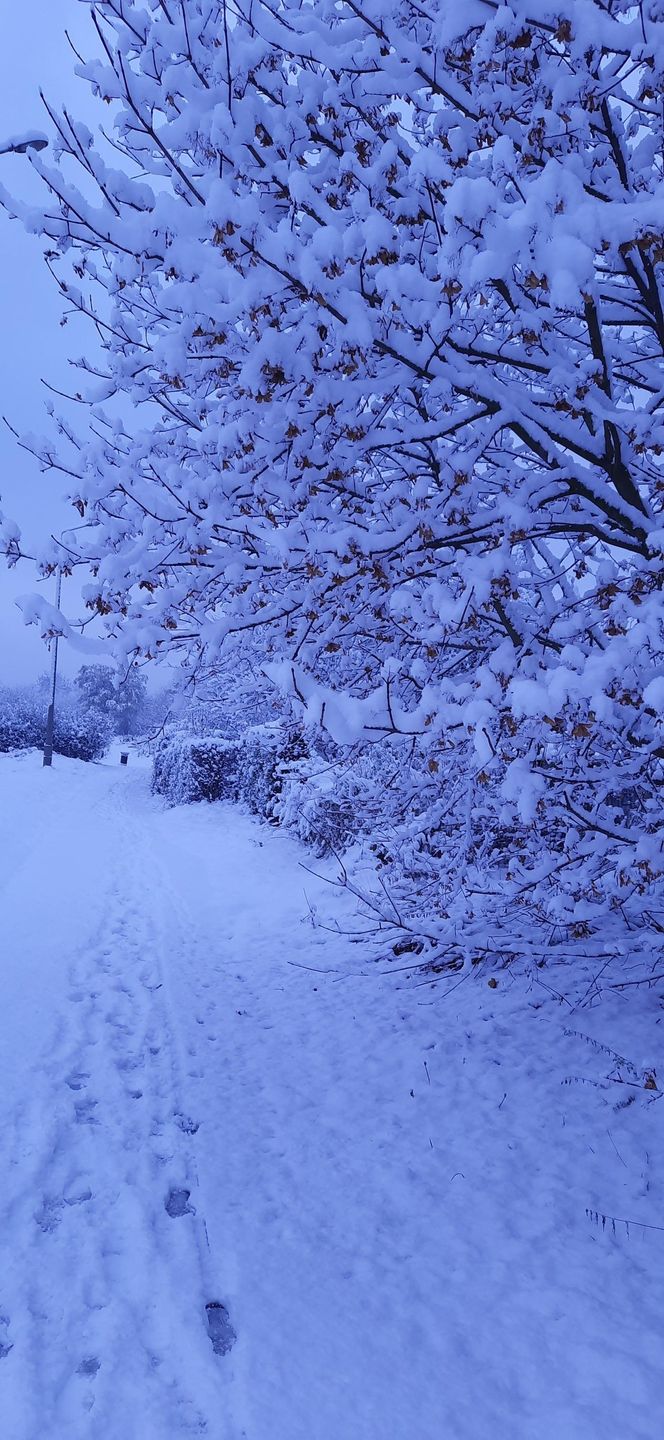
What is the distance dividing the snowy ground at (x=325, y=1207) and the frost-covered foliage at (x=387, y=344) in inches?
55.0

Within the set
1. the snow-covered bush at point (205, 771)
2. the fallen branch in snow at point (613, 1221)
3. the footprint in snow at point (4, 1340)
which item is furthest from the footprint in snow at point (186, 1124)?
the snow-covered bush at point (205, 771)

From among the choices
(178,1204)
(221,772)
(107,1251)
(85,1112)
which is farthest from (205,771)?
(107,1251)

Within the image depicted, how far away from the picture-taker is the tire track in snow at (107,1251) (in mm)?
2268

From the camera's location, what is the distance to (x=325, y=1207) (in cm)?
340

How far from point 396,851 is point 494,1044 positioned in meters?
1.50

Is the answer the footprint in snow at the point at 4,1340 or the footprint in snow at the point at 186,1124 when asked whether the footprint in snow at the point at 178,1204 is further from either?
the footprint in snow at the point at 4,1340

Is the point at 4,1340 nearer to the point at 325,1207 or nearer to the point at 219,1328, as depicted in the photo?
the point at 219,1328

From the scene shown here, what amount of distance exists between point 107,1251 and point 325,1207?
39.2 inches

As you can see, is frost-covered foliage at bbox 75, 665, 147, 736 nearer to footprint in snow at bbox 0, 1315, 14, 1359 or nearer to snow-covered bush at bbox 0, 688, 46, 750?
snow-covered bush at bbox 0, 688, 46, 750

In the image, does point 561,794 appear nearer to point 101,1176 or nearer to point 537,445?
point 537,445

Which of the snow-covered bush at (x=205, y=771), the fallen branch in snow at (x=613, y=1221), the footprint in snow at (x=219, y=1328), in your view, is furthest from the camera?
the snow-covered bush at (x=205, y=771)

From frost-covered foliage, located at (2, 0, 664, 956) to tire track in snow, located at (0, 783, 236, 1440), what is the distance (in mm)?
2172

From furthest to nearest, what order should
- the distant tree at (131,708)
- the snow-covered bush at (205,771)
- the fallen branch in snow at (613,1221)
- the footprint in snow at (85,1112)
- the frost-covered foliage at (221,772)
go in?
the distant tree at (131,708) → the snow-covered bush at (205,771) → the frost-covered foliage at (221,772) → the footprint in snow at (85,1112) → the fallen branch in snow at (613,1221)

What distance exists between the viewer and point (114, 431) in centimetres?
384
